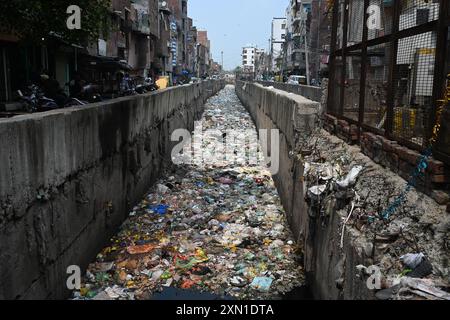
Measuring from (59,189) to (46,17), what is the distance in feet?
10.9

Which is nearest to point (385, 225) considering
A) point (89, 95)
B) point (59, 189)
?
point (59, 189)

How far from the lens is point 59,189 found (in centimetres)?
484

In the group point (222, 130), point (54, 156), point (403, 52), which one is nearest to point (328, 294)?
point (403, 52)

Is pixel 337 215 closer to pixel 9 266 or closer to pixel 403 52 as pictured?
pixel 403 52

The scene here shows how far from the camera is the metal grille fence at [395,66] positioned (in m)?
3.61

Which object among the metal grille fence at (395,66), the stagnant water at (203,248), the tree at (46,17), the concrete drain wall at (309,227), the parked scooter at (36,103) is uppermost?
the tree at (46,17)

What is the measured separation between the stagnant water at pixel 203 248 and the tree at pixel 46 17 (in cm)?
331

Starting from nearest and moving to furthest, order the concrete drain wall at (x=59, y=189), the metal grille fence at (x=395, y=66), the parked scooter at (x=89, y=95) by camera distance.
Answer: the metal grille fence at (x=395, y=66)
the concrete drain wall at (x=59, y=189)
the parked scooter at (x=89, y=95)

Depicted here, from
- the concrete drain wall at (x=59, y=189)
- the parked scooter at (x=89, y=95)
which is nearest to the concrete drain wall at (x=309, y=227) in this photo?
the concrete drain wall at (x=59, y=189)

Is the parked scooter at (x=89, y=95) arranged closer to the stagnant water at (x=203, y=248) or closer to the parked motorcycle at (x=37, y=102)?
the parked motorcycle at (x=37, y=102)

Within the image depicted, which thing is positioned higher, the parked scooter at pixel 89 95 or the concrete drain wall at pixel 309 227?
the parked scooter at pixel 89 95

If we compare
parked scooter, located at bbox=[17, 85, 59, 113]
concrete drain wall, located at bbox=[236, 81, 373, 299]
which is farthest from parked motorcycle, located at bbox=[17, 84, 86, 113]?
concrete drain wall, located at bbox=[236, 81, 373, 299]

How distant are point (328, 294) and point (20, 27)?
5.71 m

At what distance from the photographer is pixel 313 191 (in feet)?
17.4
